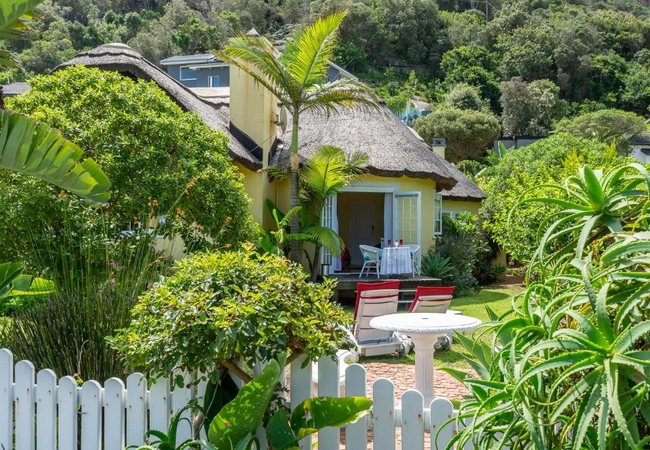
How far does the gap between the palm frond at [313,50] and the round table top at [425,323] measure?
306 inches

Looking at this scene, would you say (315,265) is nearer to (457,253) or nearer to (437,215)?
(457,253)

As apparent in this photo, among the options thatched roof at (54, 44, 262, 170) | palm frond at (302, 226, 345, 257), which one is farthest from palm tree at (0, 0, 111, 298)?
palm frond at (302, 226, 345, 257)

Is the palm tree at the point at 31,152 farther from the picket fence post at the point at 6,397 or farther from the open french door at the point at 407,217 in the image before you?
the open french door at the point at 407,217

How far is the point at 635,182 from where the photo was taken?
2.20m

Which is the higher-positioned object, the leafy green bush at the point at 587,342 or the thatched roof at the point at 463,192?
the thatched roof at the point at 463,192

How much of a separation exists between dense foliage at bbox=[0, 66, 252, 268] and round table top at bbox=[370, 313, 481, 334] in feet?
7.01

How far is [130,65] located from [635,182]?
1346 centimetres

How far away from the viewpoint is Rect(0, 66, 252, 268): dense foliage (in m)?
8.02

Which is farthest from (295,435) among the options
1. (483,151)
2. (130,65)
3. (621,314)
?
(483,151)

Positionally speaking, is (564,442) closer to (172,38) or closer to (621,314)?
(621,314)

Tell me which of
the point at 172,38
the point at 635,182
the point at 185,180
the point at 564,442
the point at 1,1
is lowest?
the point at 564,442

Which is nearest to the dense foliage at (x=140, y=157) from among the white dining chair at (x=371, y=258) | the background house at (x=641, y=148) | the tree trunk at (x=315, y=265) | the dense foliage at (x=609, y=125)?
the tree trunk at (x=315, y=265)

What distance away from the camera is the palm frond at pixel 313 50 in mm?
14008

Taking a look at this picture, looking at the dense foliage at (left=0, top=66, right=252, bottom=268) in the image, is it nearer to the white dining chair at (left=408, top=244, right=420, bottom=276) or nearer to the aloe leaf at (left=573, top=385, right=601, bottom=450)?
the aloe leaf at (left=573, top=385, right=601, bottom=450)
